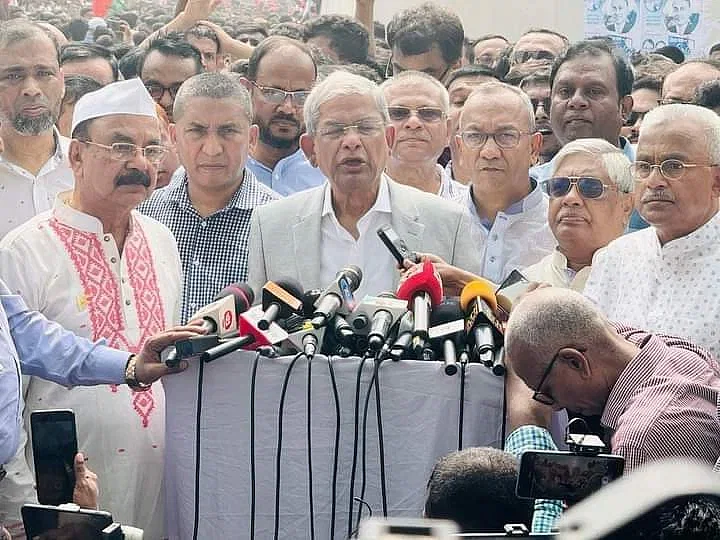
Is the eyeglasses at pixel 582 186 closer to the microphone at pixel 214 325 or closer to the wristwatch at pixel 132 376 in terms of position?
the microphone at pixel 214 325

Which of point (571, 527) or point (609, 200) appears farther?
point (609, 200)

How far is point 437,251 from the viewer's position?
14.5 feet

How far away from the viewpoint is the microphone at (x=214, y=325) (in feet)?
12.0

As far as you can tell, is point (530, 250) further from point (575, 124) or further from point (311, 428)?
point (311, 428)

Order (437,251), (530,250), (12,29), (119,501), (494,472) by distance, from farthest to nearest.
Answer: (12,29) < (530,250) < (437,251) < (119,501) < (494,472)

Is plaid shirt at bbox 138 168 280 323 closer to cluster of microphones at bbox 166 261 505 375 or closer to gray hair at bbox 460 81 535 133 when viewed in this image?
gray hair at bbox 460 81 535 133

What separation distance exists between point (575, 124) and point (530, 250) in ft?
2.92

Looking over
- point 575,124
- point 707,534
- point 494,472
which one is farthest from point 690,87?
point 707,534

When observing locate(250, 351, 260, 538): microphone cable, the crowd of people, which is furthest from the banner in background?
locate(250, 351, 260, 538): microphone cable

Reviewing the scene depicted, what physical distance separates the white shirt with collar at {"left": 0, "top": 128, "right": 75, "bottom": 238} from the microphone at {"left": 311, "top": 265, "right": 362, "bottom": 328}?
1783 mm

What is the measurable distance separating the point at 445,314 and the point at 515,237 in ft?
4.34

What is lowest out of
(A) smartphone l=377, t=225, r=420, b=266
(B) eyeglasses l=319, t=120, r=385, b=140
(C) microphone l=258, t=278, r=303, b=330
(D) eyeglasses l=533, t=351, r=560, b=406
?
(D) eyeglasses l=533, t=351, r=560, b=406

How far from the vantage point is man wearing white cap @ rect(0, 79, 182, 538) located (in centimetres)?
405

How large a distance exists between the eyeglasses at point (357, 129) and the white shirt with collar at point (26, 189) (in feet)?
4.20
